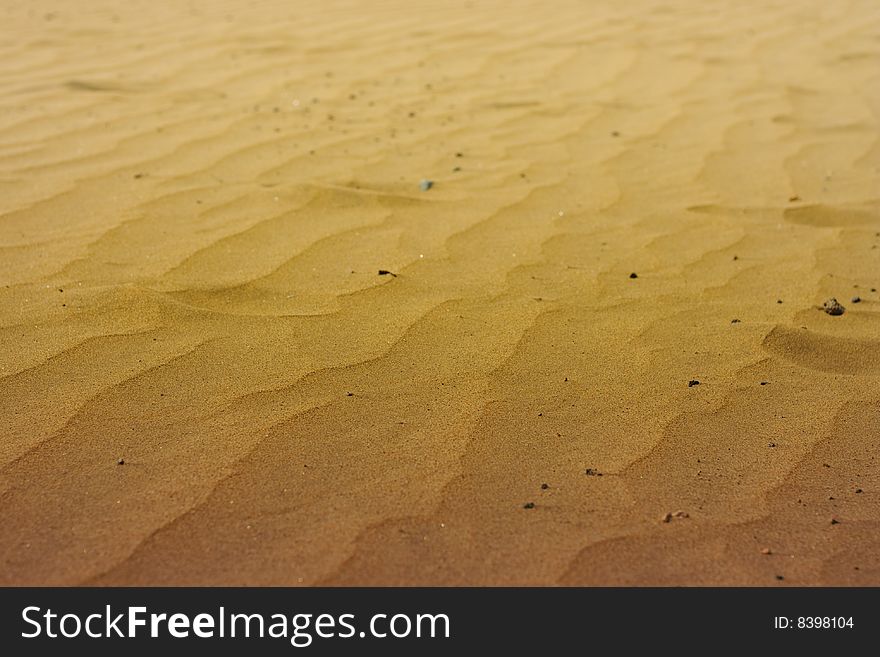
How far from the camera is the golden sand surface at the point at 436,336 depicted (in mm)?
1691

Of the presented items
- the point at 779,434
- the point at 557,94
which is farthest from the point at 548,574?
the point at 557,94

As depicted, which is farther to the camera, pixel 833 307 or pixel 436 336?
pixel 833 307

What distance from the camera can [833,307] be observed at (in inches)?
100

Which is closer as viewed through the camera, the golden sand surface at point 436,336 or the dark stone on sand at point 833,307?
the golden sand surface at point 436,336

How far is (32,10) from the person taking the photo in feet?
22.5

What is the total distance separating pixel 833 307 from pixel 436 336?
1.03 meters

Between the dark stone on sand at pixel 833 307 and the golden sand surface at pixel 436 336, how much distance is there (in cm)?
2

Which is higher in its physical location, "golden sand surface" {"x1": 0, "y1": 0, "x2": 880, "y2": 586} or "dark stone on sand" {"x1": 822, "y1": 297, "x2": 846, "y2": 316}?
"golden sand surface" {"x1": 0, "y1": 0, "x2": 880, "y2": 586}

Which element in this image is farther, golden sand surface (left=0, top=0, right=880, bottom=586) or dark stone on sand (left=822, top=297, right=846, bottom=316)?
dark stone on sand (left=822, top=297, right=846, bottom=316)

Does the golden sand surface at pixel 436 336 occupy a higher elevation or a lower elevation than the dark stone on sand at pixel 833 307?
higher

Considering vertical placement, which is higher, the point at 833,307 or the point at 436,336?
the point at 436,336

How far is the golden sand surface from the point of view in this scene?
1.69 meters

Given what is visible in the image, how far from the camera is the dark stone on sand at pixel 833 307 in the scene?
2.54 metres

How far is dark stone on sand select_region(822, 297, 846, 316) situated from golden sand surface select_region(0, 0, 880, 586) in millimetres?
23
